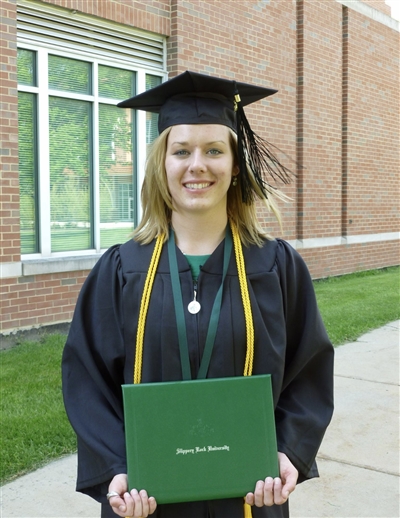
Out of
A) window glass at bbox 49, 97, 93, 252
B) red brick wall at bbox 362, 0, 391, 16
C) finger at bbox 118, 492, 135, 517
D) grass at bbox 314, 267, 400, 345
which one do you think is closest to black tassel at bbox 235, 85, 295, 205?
finger at bbox 118, 492, 135, 517

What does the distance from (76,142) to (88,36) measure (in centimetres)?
120

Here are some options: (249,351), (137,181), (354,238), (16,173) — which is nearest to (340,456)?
(249,351)

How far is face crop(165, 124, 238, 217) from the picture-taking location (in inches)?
82.7

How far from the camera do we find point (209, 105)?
7.19 feet

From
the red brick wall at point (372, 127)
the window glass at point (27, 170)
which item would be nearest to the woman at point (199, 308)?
the window glass at point (27, 170)

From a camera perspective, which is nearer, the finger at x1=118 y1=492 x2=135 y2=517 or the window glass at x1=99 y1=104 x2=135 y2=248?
the finger at x1=118 y1=492 x2=135 y2=517

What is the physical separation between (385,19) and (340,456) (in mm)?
11644

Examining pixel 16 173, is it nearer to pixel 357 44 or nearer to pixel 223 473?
pixel 223 473

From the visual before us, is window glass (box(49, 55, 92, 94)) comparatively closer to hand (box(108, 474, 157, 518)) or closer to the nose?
the nose

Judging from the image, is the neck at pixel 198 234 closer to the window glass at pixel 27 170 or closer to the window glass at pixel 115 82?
the window glass at pixel 27 170

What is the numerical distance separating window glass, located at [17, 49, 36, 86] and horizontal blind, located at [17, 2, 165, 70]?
148 mm

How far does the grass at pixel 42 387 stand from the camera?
4.24 m

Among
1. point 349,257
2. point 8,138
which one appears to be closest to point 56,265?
point 8,138

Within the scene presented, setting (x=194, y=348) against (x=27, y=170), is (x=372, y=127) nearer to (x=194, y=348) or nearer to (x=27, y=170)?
(x=27, y=170)
